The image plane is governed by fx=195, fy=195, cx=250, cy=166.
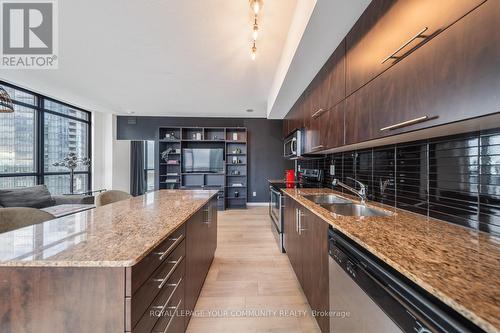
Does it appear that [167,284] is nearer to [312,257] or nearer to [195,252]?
[195,252]

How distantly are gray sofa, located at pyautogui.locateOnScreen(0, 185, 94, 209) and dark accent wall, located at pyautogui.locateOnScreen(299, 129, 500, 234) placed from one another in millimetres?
4666

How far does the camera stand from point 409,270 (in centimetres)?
62

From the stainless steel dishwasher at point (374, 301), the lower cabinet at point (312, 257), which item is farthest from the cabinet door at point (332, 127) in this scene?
the stainless steel dishwasher at point (374, 301)

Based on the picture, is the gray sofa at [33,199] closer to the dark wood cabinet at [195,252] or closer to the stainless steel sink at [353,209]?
the dark wood cabinet at [195,252]

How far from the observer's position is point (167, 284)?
104 centimetres

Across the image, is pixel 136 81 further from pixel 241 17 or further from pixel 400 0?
pixel 400 0

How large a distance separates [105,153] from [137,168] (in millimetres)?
1092

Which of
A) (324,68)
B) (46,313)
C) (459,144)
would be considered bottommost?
(46,313)

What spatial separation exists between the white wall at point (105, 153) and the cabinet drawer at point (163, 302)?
5.88 m

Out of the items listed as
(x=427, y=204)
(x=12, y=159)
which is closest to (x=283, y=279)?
(x=427, y=204)

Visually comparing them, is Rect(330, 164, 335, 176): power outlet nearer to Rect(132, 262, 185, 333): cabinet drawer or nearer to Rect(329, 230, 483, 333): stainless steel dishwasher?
Rect(329, 230, 483, 333): stainless steel dishwasher

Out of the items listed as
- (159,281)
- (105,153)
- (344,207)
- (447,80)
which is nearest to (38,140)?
(105,153)

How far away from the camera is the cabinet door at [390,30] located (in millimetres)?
793

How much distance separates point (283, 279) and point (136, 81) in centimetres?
397
